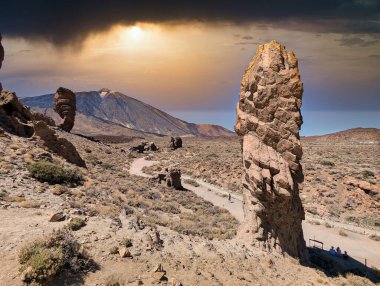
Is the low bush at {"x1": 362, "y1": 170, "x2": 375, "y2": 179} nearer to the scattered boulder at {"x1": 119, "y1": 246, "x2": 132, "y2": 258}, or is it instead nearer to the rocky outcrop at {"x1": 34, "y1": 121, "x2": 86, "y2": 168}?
the rocky outcrop at {"x1": 34, "y1": 121, "x2": 86, "y2": 168}

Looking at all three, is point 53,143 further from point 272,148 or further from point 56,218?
point 272,148

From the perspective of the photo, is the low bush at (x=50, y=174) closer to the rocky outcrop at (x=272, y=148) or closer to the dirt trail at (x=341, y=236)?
the rocky outcrop at (x=272, y=148)

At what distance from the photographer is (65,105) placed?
204 feet

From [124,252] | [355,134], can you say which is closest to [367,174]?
[124,252]

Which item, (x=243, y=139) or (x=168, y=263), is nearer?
(x=168, y=263)

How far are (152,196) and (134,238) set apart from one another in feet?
56.2

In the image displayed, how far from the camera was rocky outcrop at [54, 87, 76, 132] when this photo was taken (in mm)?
61781

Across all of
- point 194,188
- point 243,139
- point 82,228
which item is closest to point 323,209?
point 194,188

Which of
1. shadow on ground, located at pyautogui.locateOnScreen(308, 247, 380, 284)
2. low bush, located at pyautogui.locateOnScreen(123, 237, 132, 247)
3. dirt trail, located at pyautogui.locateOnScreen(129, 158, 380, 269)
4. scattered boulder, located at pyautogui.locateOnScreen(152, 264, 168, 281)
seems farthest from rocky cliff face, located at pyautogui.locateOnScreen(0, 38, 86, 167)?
shadow on ground, located at pyautogui.locateOnScreen(308, 247, 380, 284)

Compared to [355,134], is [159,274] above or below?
below

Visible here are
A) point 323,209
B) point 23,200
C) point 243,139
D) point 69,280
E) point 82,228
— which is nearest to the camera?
point 69,280

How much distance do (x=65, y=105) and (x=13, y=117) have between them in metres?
33.0

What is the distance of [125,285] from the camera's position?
964cm

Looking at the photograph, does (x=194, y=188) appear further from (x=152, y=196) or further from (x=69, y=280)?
(x=69, y=280)
